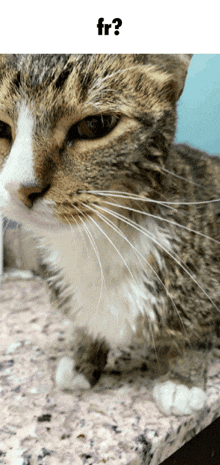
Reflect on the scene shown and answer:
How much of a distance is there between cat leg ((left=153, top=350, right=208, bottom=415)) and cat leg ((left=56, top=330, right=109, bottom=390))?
0.32 ft

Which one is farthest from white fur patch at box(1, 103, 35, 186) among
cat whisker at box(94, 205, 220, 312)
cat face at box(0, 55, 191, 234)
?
cat whisker at box(94, 205, 220, 312)

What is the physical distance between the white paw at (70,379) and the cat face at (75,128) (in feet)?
0.78

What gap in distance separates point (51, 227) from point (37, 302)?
15.5 inches

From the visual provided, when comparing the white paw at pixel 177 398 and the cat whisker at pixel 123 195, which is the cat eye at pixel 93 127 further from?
the white paw at pixel 177 398

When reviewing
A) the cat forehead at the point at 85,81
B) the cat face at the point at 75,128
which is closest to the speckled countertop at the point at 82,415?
the cat face at the point at 75,128

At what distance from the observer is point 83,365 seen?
57cm

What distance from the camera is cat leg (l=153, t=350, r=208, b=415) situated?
0.49 m

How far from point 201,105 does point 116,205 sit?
22cm

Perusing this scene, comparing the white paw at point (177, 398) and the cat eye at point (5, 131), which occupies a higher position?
the cat eye at point (5, 131)

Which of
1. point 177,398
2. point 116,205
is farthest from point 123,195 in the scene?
point 177,398

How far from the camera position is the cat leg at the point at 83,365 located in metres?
0.54

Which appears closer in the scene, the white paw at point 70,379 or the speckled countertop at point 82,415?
the speckled countertop at point 82,415
